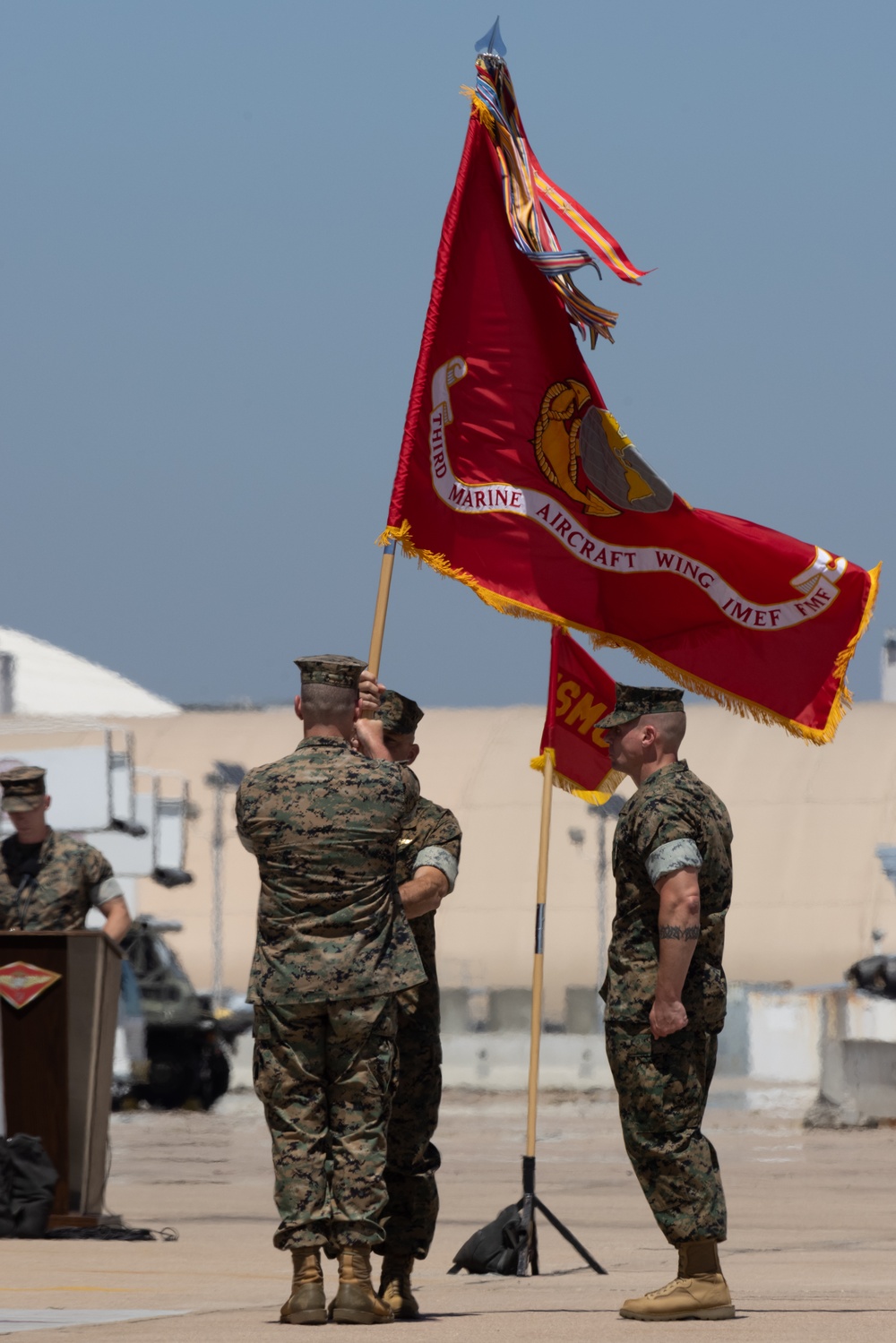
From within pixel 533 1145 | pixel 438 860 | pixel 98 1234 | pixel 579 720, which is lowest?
pixel 98 1234

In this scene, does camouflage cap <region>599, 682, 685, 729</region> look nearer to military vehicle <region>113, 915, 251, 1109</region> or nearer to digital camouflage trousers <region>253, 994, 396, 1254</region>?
digital camouflage trousers <region>253, 994, 396, 1254</region>

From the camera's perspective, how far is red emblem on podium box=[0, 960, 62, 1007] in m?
10.6

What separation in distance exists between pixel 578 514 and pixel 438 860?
7.73ft

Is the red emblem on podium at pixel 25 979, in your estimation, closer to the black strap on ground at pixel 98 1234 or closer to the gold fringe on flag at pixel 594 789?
the black strap on ground at pixel 98 1234

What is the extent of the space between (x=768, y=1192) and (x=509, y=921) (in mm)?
29316

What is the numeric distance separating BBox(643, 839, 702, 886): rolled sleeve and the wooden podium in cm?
385

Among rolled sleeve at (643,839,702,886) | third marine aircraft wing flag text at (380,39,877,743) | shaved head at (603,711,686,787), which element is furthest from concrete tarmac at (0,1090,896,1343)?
third marine aircraft wing flag text at (380,39,877,743)

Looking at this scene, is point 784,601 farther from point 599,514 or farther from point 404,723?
point 404,723

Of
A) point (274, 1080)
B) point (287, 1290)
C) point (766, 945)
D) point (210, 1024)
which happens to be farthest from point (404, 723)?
point (766, 945)

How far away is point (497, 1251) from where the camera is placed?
9.30m

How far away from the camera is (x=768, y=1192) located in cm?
1507

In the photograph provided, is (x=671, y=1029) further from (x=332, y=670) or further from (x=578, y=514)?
(x=578, y=514)

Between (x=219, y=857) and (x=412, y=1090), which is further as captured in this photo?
(x=219, y=857)

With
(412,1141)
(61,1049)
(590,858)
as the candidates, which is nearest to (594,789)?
(61,1049)
